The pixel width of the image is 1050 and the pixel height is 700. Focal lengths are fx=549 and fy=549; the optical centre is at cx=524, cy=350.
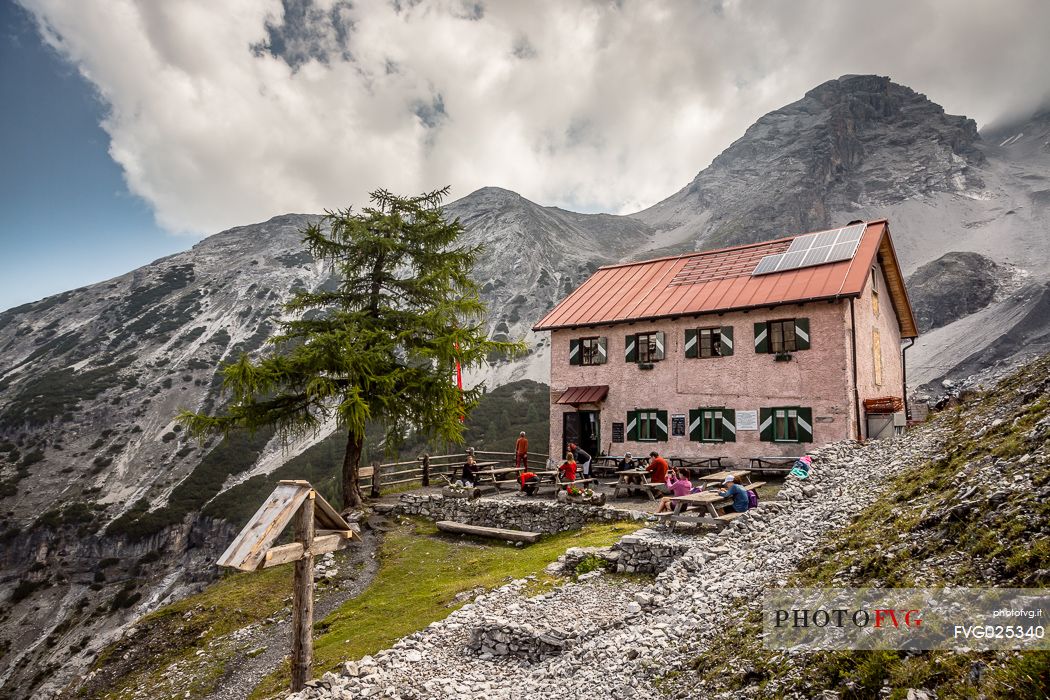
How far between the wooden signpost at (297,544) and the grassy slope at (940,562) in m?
5.98

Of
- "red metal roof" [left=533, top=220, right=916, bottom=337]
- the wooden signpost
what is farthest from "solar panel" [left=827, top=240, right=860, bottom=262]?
the wooden signpost

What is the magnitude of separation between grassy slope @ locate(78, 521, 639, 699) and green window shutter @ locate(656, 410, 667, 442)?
9675 millimetres

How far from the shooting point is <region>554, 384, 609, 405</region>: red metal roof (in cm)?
2686

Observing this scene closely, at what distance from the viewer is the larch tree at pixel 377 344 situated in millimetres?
19031

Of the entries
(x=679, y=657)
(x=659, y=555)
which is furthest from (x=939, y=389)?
(x=679, y=657)

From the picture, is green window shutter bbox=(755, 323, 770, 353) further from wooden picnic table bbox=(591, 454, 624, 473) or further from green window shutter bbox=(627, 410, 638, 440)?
wooden picnic table bbox=(591, 454, 624, 473)

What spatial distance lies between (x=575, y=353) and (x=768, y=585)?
70.9ft

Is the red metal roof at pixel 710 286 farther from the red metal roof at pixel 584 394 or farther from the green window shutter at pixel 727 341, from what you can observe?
the red metal roof at pixel 584 394

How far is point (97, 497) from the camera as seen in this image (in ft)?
267

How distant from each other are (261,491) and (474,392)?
231ft

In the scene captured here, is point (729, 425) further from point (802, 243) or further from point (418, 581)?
point (418, 581)

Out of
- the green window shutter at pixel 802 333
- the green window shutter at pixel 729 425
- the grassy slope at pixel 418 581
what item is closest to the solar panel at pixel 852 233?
the green window shutter at pixel 802 333

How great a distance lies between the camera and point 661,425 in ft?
83.7

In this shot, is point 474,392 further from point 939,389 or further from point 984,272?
point 984,272
